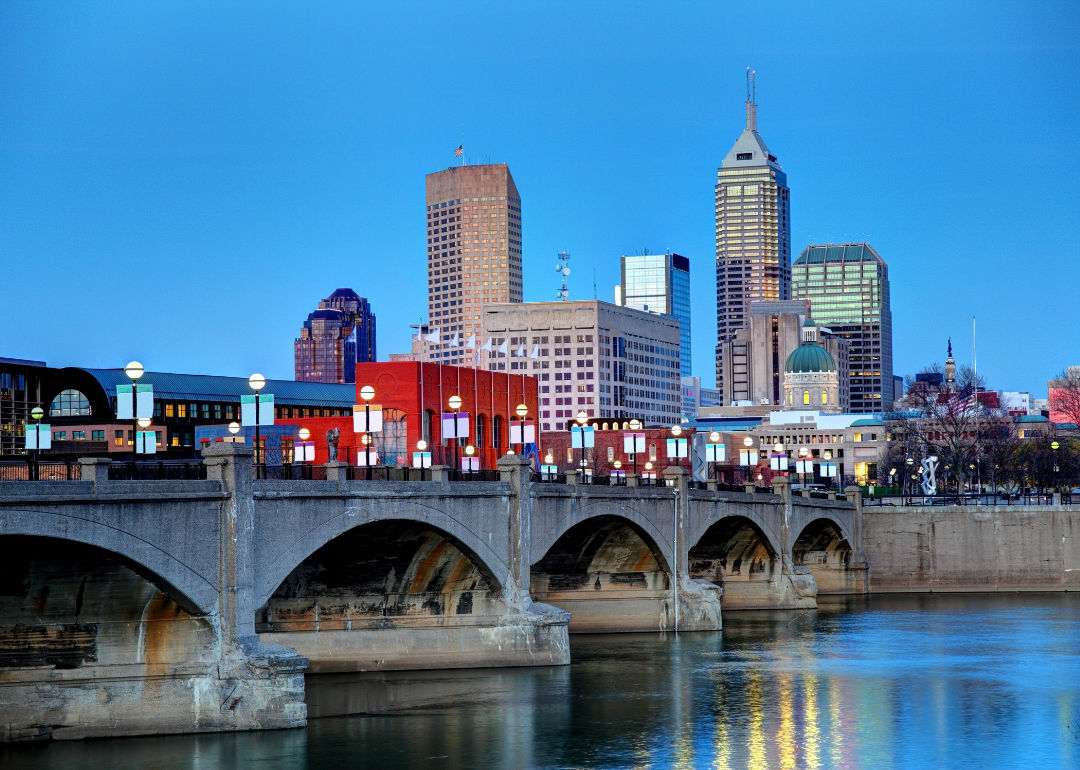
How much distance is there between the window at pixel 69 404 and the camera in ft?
480

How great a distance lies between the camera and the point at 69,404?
14650 centimetres

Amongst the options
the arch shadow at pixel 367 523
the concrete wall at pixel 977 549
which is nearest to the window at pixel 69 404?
the concrete wall at pixel 977 549

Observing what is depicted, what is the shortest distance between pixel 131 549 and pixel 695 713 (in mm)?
23112

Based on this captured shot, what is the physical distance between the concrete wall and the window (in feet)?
264

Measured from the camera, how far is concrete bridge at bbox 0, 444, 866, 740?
4319cm

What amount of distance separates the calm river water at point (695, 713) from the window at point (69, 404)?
8445 cm

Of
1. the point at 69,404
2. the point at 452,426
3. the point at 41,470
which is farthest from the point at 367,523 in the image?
the point at 69,404

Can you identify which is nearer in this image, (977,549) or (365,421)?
(365,421)

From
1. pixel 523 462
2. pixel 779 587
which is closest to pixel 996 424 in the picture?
pixel 779 587

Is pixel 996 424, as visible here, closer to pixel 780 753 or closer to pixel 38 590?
pixel 780 753

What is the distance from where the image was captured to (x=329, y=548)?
2219 inches

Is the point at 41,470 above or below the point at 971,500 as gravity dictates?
above

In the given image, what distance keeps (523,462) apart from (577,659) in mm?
11575

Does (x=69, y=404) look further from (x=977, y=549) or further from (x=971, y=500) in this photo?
(x=977, y=549)
